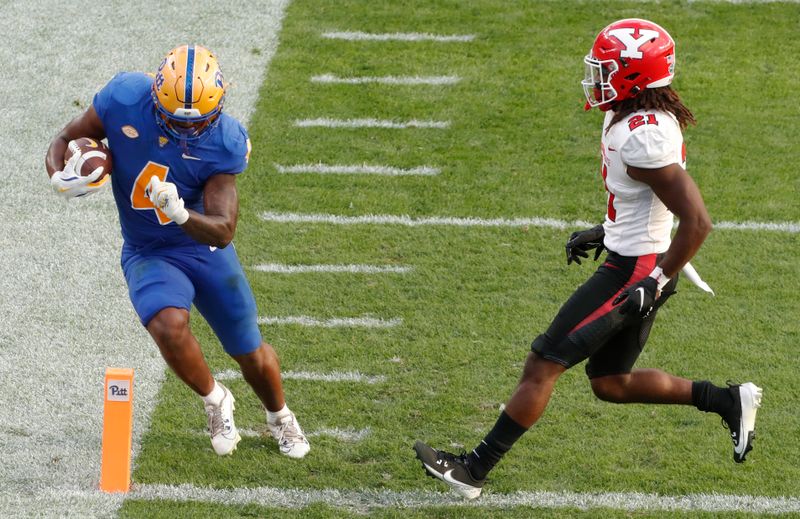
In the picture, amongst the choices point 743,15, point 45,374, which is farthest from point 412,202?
point 743,15

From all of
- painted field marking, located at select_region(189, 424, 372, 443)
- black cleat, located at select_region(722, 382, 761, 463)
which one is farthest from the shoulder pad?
black cleat, located at select_region(722, 382, 761, 463)

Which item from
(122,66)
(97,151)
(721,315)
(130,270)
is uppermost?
(97,151)

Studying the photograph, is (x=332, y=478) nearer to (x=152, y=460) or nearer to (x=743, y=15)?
(x=152, y=460)

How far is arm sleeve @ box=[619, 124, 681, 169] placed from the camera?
4020 mm

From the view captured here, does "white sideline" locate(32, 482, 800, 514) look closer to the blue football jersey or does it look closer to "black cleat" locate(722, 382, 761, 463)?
"black cleat" locate(722, 382, 761, 463)

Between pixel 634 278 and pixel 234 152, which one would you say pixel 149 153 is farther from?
pixel 634 278

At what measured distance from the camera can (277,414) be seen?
4793 mm

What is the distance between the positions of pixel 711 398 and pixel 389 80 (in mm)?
4428

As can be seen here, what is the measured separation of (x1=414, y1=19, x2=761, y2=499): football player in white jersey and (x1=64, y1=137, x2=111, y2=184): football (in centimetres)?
153

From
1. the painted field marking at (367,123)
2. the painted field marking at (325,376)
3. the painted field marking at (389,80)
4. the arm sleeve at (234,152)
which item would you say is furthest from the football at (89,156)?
the painted field marking at (389,80)

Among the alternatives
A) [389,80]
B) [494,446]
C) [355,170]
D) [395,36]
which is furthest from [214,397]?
[395,36]

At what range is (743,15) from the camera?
31.1 ft

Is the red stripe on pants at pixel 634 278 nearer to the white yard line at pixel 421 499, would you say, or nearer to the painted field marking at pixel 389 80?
the white yard line at pixel 421 499

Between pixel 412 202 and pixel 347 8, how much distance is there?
3071 mm
